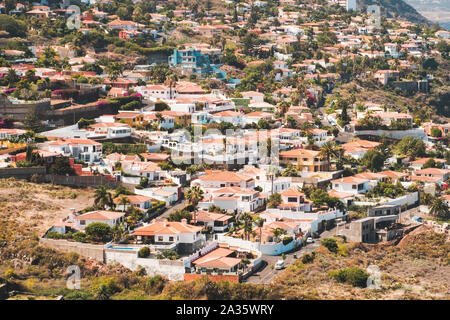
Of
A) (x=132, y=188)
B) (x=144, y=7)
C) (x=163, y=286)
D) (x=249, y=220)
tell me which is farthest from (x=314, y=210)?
(x=144, y=7)

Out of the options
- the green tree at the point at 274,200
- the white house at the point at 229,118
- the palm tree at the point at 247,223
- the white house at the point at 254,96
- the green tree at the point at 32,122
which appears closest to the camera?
the palm tree at the point at 247,223

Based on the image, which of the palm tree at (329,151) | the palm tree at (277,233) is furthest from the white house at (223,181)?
the palm tree at (277,233)

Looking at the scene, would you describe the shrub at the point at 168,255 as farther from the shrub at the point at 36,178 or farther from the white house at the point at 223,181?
the shrub at the point at 36,178

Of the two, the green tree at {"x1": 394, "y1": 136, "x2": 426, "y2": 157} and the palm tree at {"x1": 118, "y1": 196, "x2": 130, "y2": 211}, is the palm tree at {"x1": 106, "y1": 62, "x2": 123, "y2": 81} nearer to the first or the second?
the green tree at {"x1": 394, "y1": 136, "x2": 426, "y2": 157}

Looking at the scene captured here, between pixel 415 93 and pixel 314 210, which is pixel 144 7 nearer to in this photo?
pixel 415 93

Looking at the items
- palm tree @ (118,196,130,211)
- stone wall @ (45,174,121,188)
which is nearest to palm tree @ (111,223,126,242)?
palm tree @ (118,196,130,211)

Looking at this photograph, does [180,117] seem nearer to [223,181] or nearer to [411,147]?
[223,181]
